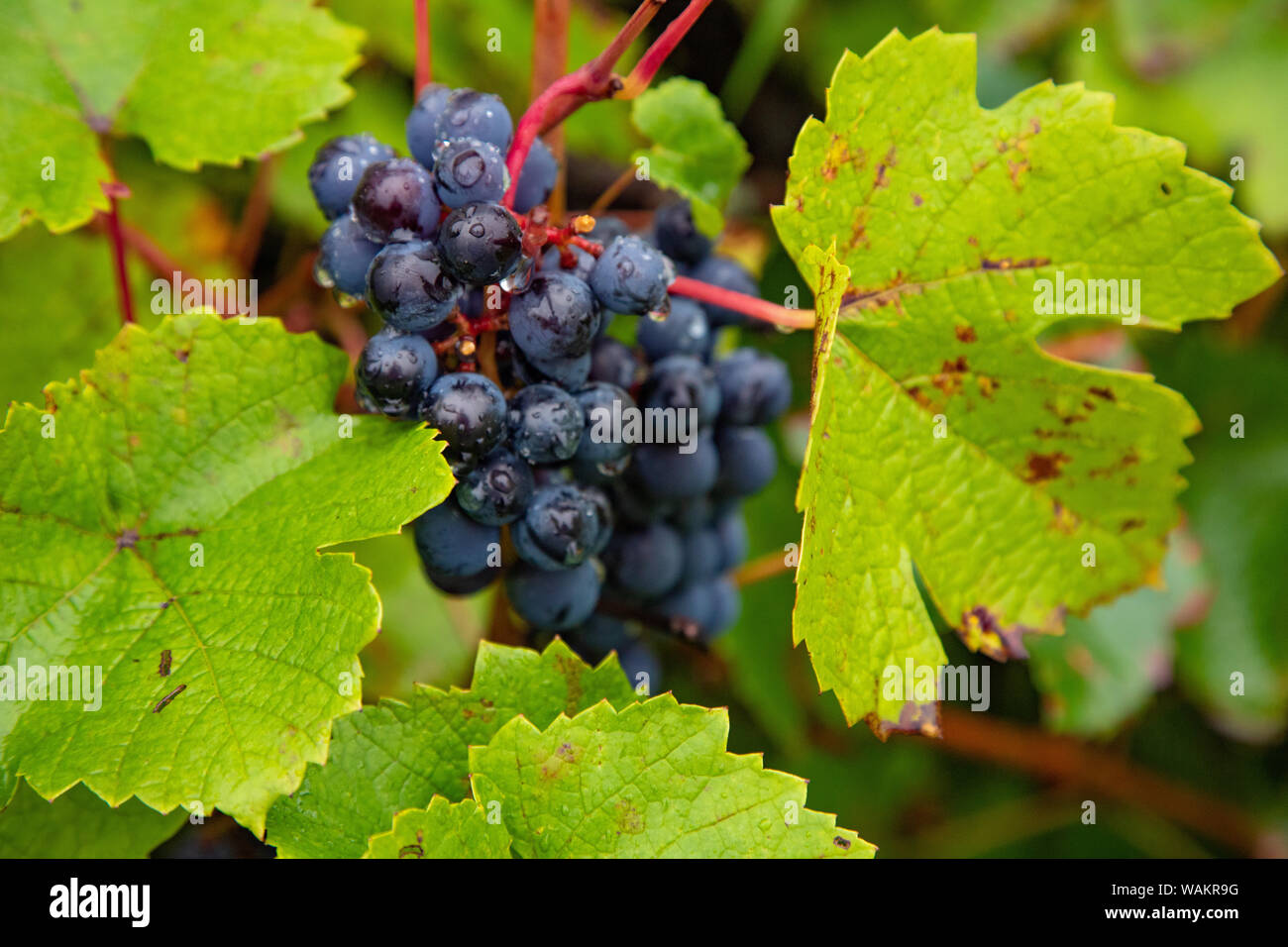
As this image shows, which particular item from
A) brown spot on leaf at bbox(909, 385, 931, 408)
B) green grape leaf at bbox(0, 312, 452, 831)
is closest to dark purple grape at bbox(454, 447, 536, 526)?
green grape leaf at bbox(0, 312, 452, 831)

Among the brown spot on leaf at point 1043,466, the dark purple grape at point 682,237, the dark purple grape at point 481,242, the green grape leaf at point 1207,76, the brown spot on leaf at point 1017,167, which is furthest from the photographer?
the green grape leaf at point 1207,76

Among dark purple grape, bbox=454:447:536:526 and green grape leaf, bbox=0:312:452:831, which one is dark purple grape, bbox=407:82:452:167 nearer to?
green grape leaf, bbox=0:312:452:831

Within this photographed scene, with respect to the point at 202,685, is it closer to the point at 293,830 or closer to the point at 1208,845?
the point at 293,830

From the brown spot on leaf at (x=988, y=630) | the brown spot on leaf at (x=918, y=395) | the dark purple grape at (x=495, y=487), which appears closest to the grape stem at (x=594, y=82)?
the dark purple grape at (x=495, y=487)

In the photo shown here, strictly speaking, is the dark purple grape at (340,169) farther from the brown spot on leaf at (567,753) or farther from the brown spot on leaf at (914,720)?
the brown spot on leaf at (914,720)

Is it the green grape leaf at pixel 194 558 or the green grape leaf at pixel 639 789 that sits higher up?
the green grape leaf at pixel 194 558
